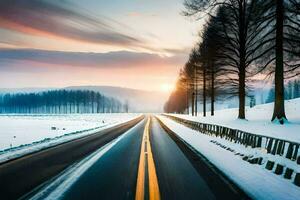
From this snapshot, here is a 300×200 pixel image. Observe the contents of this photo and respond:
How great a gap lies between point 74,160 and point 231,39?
1968cm

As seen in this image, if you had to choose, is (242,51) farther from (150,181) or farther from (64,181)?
(64,181)

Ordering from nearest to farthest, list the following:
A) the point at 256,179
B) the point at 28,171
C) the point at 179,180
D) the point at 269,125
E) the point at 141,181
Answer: the point at 141,181
the point at 179,180
the point at 256,179
the point at 28,171
the point at 269,125

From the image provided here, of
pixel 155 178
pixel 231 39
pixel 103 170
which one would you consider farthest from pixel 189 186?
pixel 231 39

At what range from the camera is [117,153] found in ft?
41.8

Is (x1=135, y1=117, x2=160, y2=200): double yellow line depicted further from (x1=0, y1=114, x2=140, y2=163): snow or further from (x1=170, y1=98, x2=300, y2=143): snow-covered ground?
(x1=170, y1=98, x2=300, y2=143): snow-covered ground

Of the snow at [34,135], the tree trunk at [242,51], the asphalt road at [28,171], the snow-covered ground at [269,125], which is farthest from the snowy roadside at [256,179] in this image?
the tree trunk at [242,51]

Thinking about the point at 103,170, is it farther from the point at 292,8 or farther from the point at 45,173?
the point at 292,8

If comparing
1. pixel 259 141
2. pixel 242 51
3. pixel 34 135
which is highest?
pixel 242 51

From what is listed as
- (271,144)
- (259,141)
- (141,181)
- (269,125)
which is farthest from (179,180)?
(269,125)

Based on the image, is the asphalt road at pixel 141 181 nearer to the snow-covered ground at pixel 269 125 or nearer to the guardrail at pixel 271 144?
the guardrail at pixel 271 144

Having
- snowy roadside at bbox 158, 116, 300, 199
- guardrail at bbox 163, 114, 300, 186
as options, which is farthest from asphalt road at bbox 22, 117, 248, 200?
guardrail at bbox 163, 114, 300, 186

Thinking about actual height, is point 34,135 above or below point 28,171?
below

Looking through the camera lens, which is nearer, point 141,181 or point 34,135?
point 141,181

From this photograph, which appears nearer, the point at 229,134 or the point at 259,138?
the point at 259,138
